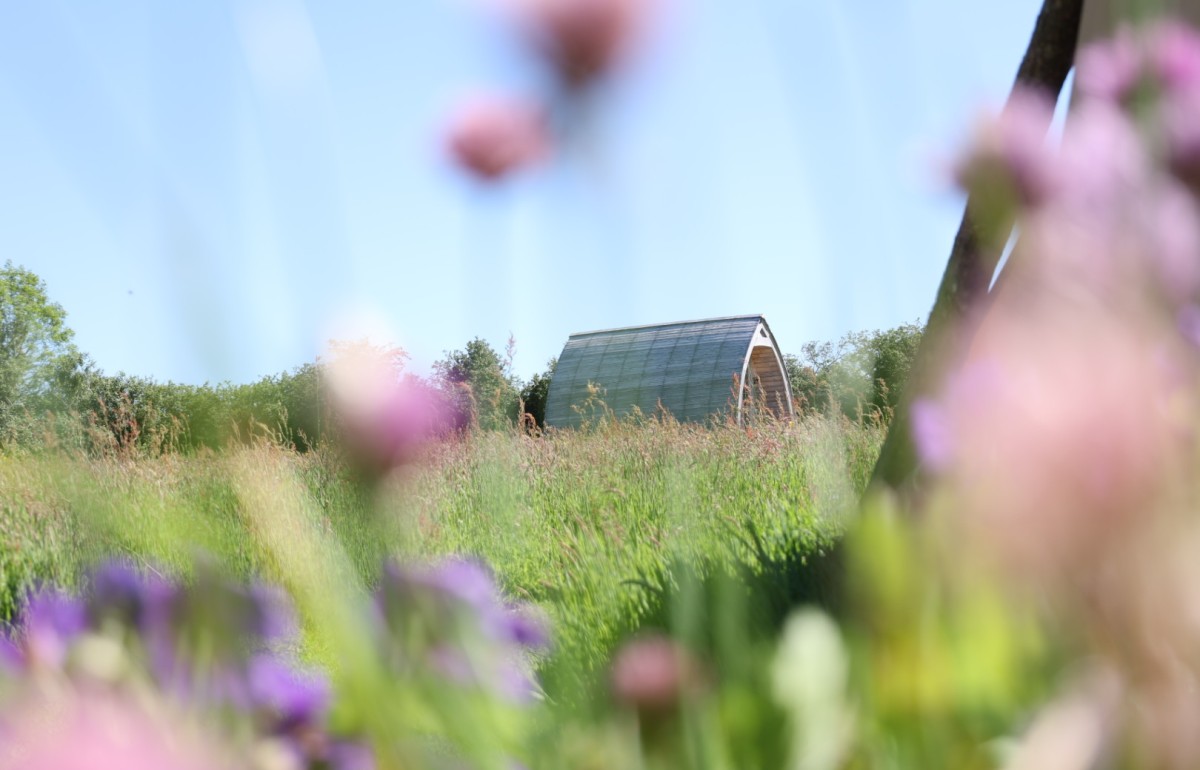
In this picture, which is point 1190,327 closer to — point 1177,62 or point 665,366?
point 1177,62

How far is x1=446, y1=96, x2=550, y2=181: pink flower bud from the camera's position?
0.45 m

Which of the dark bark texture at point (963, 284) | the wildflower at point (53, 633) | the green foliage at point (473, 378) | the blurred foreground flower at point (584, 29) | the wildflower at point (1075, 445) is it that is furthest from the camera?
the dark bark texture at point (963, 284)

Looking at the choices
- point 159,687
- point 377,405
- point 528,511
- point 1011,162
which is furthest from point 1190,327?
point 528,511

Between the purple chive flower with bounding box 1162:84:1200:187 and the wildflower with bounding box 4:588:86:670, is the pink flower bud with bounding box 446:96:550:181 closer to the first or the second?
the wildflower with bounding box 4:588:86:670

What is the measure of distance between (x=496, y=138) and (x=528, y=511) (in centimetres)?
327

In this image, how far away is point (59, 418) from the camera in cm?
52

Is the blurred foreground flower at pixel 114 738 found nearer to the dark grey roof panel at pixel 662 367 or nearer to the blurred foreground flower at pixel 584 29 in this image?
the blurred foreground flower at pixel 584 29

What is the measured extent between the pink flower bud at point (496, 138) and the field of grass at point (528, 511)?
156 mm

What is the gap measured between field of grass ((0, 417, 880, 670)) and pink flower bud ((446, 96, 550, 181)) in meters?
0.16

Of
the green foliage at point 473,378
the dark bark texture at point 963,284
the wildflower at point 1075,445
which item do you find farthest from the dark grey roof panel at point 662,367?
the wildflower at point 1075,445

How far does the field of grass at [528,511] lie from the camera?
0.70 m

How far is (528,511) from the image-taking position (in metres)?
3.66

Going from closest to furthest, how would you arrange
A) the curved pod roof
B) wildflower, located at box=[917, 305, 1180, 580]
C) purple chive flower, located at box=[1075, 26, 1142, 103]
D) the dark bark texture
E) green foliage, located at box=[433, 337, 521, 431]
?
wildflower, located at box=[917, 305, 1180, 580] < green foliage, located at box=[433, 337, 521, 431] < purple chive flower, located at box=[1075, 26, 1142, 103] < the dark bark texture < the curved pod roof

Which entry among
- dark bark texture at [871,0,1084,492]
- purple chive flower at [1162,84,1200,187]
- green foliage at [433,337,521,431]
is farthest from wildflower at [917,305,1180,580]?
dark bark texture at [871,0,1084,492]
